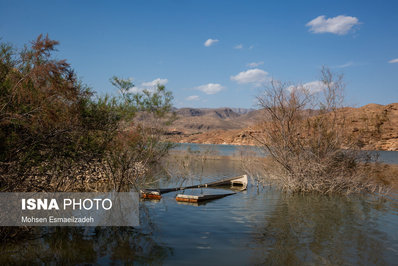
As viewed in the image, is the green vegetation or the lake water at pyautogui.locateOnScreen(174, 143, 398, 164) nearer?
the green vegetation

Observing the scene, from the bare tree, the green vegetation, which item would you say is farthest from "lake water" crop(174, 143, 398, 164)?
the green vegetation

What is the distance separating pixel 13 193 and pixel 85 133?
279 centimetres

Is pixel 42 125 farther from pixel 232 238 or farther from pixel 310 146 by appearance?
pixel 310 146

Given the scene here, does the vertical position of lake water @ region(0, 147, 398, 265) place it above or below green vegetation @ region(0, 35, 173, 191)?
below

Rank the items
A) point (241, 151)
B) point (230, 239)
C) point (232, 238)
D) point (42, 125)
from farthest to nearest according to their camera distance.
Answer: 1. point (241, 151)
2. point (232, 238)
3. point (230, 239)
4. point (42, 125)

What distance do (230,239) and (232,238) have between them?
13cm

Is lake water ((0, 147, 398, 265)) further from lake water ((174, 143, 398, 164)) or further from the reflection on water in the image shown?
lake water ((174, 143, 398, 164))

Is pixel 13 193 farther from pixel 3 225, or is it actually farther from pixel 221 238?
pixel 221 238

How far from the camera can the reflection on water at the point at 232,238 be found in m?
7.85

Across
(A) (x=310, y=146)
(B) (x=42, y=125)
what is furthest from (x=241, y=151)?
(B) (x=42, y=125)

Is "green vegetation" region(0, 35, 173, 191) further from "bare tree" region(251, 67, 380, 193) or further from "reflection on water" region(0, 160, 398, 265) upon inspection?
"bare tree" region(251, 67, 380, 193)

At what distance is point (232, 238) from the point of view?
31.6 feet

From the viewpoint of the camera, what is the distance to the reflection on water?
785 centimetres

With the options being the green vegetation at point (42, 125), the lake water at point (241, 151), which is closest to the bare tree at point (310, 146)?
the lake water at point (241, 151)
